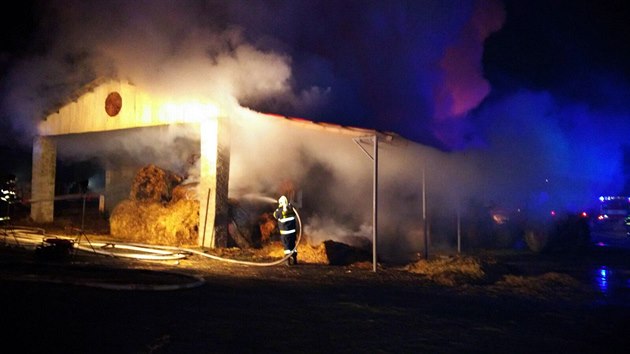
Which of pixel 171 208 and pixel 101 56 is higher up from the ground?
pixel 101 56

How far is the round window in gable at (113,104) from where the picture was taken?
14.9 meters

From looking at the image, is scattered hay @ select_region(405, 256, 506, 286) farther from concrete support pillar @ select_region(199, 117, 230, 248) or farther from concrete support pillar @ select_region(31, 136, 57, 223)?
concrete support pillar @ select_region(31, 136, 57, 223)

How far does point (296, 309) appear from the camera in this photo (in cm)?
657

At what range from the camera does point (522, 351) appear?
5051 millimetres

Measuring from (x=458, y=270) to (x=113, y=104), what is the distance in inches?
421

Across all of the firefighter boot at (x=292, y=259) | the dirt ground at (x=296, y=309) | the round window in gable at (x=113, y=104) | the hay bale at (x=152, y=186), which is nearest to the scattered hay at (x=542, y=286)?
the dirt ground at (x=296, y=309)

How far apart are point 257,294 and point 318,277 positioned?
7.44 ft

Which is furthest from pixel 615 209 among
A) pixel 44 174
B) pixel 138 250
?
pixel 44 174

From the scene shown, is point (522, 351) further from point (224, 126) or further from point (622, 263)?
point (622, 263)

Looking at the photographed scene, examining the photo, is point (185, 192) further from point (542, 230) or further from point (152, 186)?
point (542, 230)

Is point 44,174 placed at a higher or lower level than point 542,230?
higher

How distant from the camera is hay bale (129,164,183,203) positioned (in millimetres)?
15938

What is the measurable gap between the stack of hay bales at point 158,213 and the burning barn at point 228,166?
3cm

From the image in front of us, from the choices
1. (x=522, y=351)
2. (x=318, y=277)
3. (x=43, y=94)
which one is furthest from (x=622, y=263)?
(x=43, y=94)
